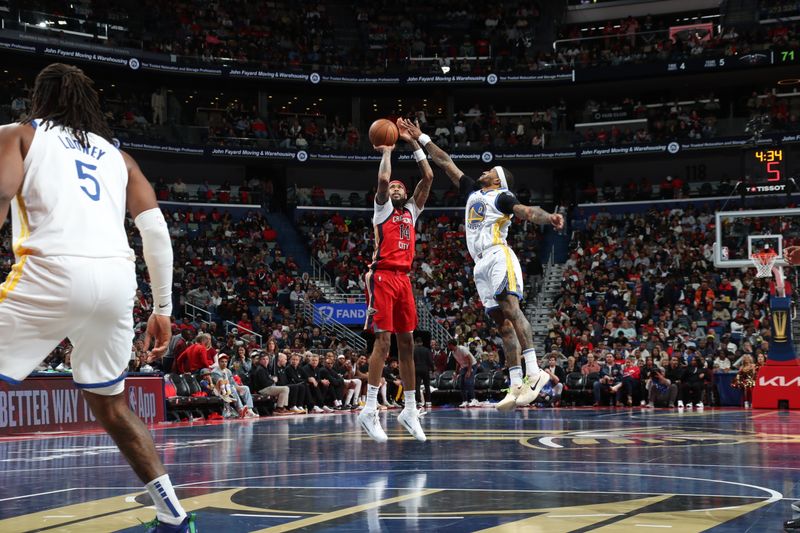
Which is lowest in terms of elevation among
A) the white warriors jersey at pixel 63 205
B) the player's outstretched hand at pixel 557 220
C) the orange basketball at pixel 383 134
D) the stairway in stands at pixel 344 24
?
the white warriors jersey at pixel 63 205

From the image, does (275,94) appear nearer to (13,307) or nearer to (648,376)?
(648,376)

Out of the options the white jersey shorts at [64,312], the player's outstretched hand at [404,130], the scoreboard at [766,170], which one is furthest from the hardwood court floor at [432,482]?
the scoreboard at [766,170]

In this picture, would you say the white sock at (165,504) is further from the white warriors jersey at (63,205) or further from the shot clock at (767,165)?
the shot clock at (767,165)

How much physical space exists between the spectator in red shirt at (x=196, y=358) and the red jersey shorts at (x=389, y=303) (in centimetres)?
837

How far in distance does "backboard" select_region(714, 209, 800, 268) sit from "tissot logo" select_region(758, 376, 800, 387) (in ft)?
10.8

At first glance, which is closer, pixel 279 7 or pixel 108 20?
pixel 108 20

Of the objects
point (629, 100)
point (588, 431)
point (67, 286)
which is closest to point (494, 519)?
point (67, 286)

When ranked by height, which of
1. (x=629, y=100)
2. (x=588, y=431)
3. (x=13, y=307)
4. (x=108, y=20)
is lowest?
(x=588, y=431)

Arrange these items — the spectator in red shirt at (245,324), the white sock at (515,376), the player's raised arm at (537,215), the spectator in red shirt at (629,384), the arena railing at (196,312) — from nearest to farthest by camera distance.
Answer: the player's raised arm at (537,215) < the white sock at (515,376) < the spectator in red shirt at (629,384) < the spectator in red shirt at (245,324) < the arena railing at (196,312)

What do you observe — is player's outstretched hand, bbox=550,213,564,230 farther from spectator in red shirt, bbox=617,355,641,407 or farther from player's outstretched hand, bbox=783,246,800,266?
spectator in red shirt, bbox=617,355,641,407

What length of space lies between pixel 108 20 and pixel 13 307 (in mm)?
33039

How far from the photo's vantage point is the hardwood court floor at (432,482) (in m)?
5.01

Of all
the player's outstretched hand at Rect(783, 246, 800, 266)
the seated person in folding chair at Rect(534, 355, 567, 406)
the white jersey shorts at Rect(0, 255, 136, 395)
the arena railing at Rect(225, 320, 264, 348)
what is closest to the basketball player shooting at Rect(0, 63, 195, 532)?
the white jersey shorts at Rect(0, 255, 136, 395)

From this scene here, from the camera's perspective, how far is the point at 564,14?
4016cm
